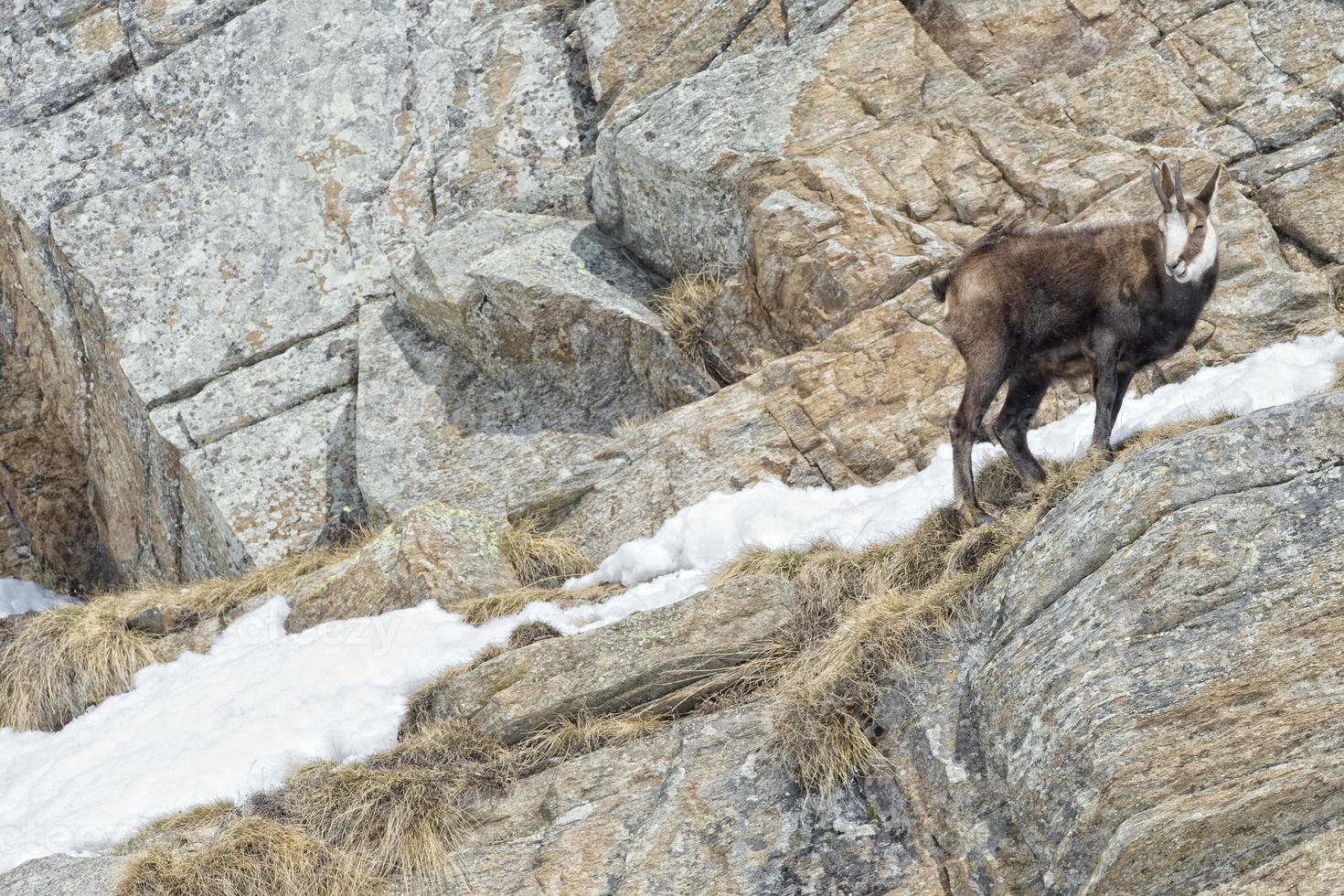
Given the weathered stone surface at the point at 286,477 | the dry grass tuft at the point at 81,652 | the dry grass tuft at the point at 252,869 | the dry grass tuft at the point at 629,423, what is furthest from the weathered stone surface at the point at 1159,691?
the weathered stone surface at the point at 286,477

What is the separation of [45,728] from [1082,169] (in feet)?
26.3

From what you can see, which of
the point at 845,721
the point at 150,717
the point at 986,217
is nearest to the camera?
the point at 845,721

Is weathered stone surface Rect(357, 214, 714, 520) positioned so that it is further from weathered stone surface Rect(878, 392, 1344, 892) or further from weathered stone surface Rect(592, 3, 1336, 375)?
weathered stone surface Rect(878, 392, 1344, 892)

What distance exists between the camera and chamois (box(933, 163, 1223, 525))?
6633 millimetres

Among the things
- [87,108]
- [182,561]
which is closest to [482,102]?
[87,108]

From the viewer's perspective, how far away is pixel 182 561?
10516mm

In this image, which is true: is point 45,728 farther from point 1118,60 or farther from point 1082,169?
point 1118,60

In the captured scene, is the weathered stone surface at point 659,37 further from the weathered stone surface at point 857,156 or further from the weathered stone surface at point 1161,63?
the weathered stone surface at point 1161,63

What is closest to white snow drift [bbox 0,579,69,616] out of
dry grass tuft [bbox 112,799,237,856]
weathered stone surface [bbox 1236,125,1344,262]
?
dry grass tuft [bbox 112,799,237,856]

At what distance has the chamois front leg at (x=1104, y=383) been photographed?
21.8 ft

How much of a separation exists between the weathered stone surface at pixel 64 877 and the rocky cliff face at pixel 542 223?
3775mm

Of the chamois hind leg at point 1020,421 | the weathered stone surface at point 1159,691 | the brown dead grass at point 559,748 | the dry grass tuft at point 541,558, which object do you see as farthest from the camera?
the dry grass tuft at point 541,558

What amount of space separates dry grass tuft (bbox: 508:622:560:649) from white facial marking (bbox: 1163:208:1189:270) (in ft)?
12.7

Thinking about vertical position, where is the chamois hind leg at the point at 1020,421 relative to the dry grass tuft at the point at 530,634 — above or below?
below
